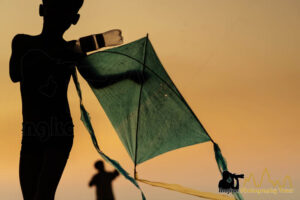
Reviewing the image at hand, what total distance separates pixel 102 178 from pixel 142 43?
1.53 m

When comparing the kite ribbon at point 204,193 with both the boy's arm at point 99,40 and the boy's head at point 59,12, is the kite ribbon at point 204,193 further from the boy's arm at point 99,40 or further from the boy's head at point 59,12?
the boy's head at point 59,12

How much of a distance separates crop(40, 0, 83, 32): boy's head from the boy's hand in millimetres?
295

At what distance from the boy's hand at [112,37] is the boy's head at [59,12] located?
30cm

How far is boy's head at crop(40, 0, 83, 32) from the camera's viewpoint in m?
2.55

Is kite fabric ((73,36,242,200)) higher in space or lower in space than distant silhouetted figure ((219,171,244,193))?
higher

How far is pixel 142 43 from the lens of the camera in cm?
306

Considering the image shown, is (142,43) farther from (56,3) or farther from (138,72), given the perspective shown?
(56,3)

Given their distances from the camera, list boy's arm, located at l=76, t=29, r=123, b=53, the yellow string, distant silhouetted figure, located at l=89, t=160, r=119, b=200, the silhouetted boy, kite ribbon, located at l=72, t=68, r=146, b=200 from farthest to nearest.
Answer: distant silhouetted figure, located at l=89, t=160, r=119, b=200 → the yellow string → kite ribbon, located at l=72, t=68, r=146, b=200 → boy's arm, located at l=76, t=29, r=123, b=53 → the silhouetted boy

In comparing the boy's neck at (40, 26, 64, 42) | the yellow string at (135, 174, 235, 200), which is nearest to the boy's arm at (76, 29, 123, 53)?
Result: the boy's neck at (40, 26, 64, 42)

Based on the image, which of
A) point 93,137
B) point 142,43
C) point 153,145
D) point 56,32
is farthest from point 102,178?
point 56,32

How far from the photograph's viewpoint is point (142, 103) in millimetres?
3123

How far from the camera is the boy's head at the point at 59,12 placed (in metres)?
2.55

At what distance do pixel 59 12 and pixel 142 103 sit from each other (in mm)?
1000

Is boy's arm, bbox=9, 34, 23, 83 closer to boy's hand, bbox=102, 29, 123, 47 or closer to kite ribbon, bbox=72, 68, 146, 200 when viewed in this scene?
kite ribbon, bbox=72, 68, 146, 200
